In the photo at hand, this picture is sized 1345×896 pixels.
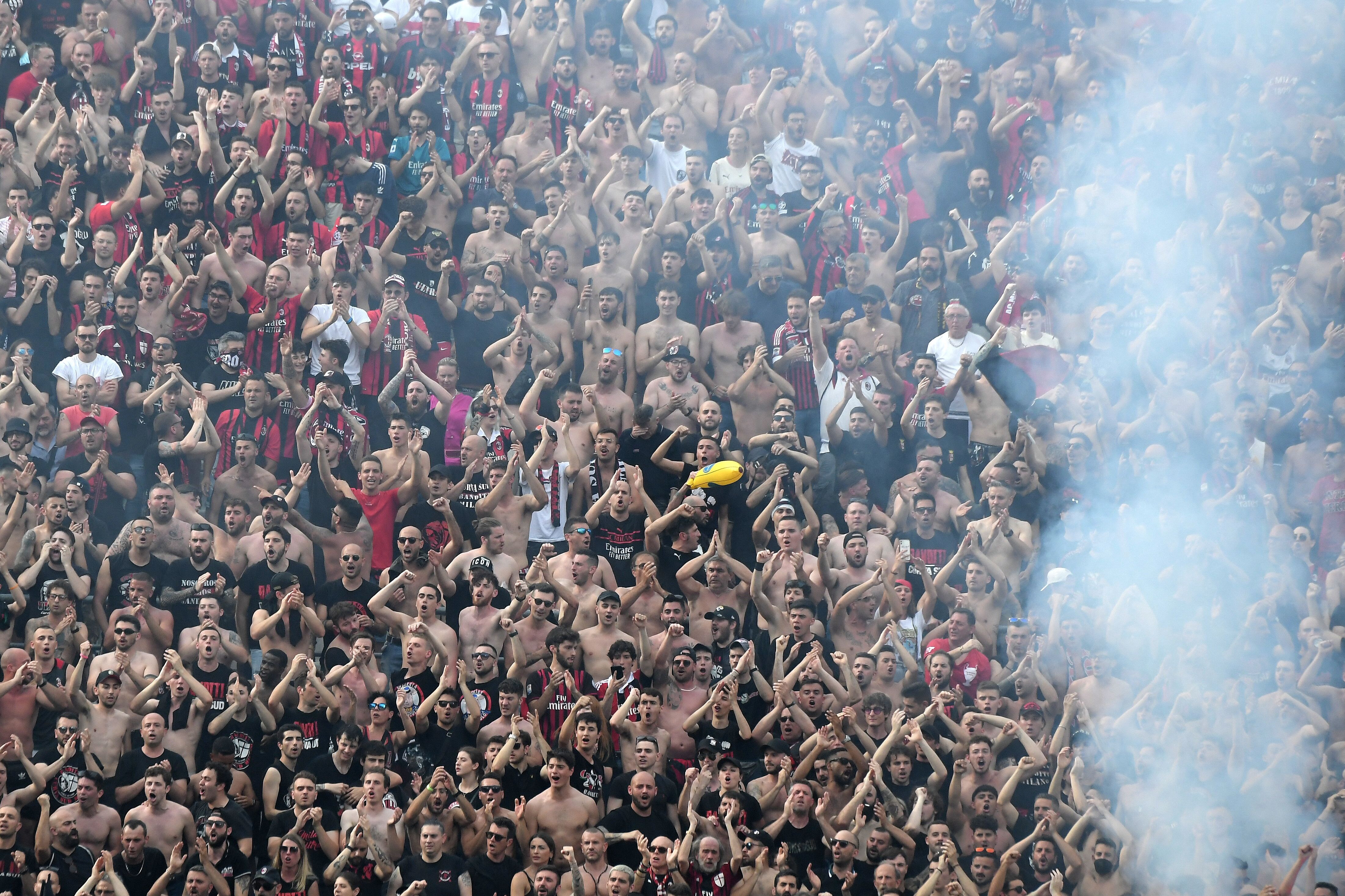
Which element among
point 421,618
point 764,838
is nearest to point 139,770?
Result: point 421,618

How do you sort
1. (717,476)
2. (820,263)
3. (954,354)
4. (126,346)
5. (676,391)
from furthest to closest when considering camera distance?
(820,263) → (954,354) → (676,391) → (126,346) → (717,476)

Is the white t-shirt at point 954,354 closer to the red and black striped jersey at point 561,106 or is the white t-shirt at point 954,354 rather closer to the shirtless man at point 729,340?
the shirtless man at point 729,340

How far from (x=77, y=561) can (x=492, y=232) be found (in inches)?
160

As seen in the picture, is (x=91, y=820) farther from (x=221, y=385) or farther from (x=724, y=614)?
(x=724, y=614)

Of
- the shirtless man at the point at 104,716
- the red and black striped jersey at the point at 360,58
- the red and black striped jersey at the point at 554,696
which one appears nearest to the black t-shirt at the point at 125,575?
the shirtless man at the point at 104,716

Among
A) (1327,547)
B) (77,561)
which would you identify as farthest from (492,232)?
(1327,547)

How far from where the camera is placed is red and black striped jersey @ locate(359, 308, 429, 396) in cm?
1434

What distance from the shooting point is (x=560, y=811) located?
12016mm

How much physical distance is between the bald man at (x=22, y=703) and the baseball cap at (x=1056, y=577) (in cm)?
658

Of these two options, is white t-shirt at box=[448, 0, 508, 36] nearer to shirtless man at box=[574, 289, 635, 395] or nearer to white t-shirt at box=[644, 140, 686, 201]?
white t-shirt at box=[644, 140, 686, 201]

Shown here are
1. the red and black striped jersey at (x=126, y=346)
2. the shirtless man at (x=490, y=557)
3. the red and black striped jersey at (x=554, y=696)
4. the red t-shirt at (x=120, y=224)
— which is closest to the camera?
the red and black striped jersey at (x=554, y=696)

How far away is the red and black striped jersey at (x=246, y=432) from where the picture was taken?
13.8m

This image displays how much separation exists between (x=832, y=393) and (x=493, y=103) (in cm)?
380

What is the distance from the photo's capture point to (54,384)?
1395cm
